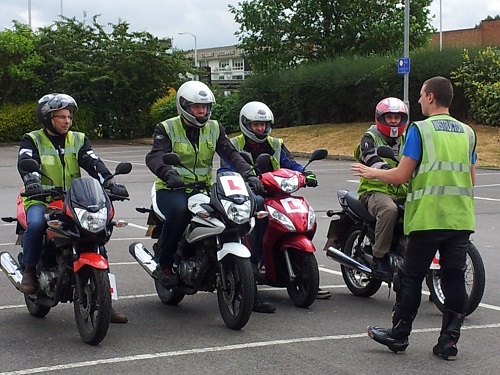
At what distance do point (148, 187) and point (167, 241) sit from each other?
1213 cm

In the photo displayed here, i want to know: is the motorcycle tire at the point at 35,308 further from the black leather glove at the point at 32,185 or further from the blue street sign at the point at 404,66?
the blue street sign at the point at 404,66

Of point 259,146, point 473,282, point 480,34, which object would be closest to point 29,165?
point 259,146

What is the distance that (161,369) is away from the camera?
5477 mm

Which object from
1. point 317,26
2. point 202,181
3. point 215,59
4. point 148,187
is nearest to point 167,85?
point 317,26

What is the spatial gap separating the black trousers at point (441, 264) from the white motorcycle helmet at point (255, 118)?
8.17 ft

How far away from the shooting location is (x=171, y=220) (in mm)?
6895

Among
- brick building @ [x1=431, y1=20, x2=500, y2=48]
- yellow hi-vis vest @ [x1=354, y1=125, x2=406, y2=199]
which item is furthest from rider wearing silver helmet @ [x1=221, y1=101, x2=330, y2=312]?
brick building @ [x1=431, y1=20, x2=500, y2=48]

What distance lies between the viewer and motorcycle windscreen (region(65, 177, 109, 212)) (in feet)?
19.9

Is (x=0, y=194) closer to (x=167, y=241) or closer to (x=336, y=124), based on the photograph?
(x=167, y=241)

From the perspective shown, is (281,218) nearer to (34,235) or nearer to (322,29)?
(34,235)

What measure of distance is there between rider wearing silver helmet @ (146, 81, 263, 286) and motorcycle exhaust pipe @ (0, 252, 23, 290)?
1.12 metres

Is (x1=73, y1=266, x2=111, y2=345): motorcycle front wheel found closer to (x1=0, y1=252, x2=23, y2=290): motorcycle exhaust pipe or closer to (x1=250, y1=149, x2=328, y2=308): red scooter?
(x1=0, y1=252, x2=23, y2=290): motorcycle exhaust pipe

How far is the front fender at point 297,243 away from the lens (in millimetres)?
7094

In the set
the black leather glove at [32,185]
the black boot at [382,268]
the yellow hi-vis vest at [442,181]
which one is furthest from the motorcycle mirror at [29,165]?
the black boot at [382,268]
